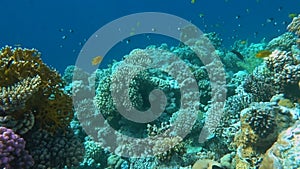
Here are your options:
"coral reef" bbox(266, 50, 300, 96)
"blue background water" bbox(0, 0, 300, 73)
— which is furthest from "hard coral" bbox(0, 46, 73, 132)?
"blue background water" bbox(0, 0, 300, 73)

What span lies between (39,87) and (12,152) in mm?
1118

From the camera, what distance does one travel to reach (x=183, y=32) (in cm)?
1501

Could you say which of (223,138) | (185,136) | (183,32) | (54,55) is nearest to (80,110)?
(185,136)

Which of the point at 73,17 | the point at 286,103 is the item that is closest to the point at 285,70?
the point at 286,103

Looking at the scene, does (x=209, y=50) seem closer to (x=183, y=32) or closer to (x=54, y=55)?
(x=183, y=32)

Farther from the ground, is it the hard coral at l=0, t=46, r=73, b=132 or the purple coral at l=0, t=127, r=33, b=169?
the hard coral at l=0, t=46, r=73, b=132

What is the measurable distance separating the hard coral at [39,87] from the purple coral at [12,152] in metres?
0.51

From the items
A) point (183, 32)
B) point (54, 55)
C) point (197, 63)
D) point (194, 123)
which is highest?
point (54, 55)

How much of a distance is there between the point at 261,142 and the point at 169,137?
6.47 ft

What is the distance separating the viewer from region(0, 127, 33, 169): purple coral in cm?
398

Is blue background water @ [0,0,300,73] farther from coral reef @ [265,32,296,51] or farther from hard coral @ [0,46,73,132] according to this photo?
hard coral @ [0,46,73,132]

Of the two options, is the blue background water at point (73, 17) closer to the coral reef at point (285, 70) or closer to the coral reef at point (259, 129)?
the coral reef at point (285, 70)

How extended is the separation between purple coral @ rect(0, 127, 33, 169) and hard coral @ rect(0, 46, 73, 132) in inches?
20.2

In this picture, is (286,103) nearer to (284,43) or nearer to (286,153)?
(286,153)
